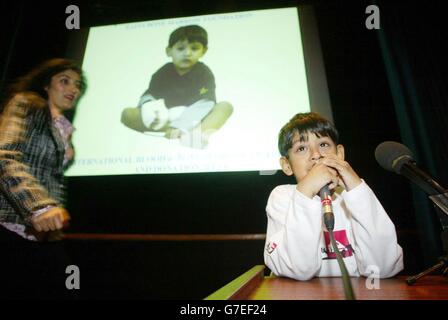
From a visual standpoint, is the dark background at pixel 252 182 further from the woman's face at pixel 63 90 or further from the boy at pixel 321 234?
the boy at pixel 321 234

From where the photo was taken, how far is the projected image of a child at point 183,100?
57.8 inches

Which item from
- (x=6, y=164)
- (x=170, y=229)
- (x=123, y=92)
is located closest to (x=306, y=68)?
(x=123, y=92)

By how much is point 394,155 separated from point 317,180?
0.59 ft

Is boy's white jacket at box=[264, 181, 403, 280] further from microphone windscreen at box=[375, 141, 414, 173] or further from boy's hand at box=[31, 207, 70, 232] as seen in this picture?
boy's hand at box=[31, 207, 70, 232]

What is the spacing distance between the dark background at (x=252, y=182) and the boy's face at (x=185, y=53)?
0.87ft

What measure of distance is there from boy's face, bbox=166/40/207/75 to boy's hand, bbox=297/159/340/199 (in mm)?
1176

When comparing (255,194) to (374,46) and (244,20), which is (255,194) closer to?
(244,20)

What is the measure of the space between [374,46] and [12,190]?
1.95 metres

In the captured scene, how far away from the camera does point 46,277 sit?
938 mm

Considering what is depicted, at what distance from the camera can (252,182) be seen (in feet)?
4.97

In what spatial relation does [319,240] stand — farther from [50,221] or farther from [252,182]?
[252,182]

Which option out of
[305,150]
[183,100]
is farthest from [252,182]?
[305,150]

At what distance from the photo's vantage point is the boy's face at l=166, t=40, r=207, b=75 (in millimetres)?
1598

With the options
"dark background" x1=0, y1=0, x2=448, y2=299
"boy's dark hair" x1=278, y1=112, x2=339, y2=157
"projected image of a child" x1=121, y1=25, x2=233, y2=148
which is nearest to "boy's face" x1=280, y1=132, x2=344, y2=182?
"boy's dark hair" x1=278, y1=112, x2=339, y2=157
